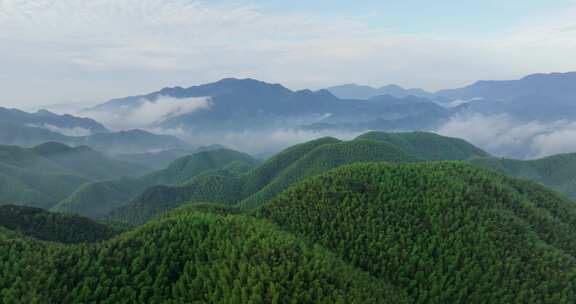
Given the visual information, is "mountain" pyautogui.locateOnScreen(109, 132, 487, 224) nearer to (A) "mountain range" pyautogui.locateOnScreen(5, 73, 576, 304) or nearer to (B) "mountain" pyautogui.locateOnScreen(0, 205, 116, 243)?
(B) "mountain" pyautogui.locateOnScreen(0, 205, 116, 243)

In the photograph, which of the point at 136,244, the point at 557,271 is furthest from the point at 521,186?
the point at 136,244

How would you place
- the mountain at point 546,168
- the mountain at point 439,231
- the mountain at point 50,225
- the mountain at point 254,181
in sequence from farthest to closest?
1. the mountain at point 546,168
2. the mountain at point 254,181
3. the mountain at point 50,225
4. the mountain at point 439,231

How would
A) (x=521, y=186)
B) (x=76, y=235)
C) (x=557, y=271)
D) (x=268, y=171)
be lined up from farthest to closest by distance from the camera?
(x=268, y=171), (x=76, y=235), (x=521, y=186), (x=557, y=271)

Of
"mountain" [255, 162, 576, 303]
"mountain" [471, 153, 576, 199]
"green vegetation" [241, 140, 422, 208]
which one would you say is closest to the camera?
"mountain" [255, 162, 576, 303]

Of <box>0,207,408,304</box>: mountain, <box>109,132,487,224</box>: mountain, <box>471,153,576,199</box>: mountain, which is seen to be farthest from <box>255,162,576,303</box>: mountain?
<box>471,153,576,199</box>: mountain

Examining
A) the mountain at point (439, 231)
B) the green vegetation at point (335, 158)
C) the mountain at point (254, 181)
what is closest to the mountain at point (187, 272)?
the mountain at point (439, 231)

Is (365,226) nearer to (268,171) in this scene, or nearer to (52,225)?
(52,225)

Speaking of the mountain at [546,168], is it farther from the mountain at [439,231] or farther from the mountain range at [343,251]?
the mountain at [439,231]
